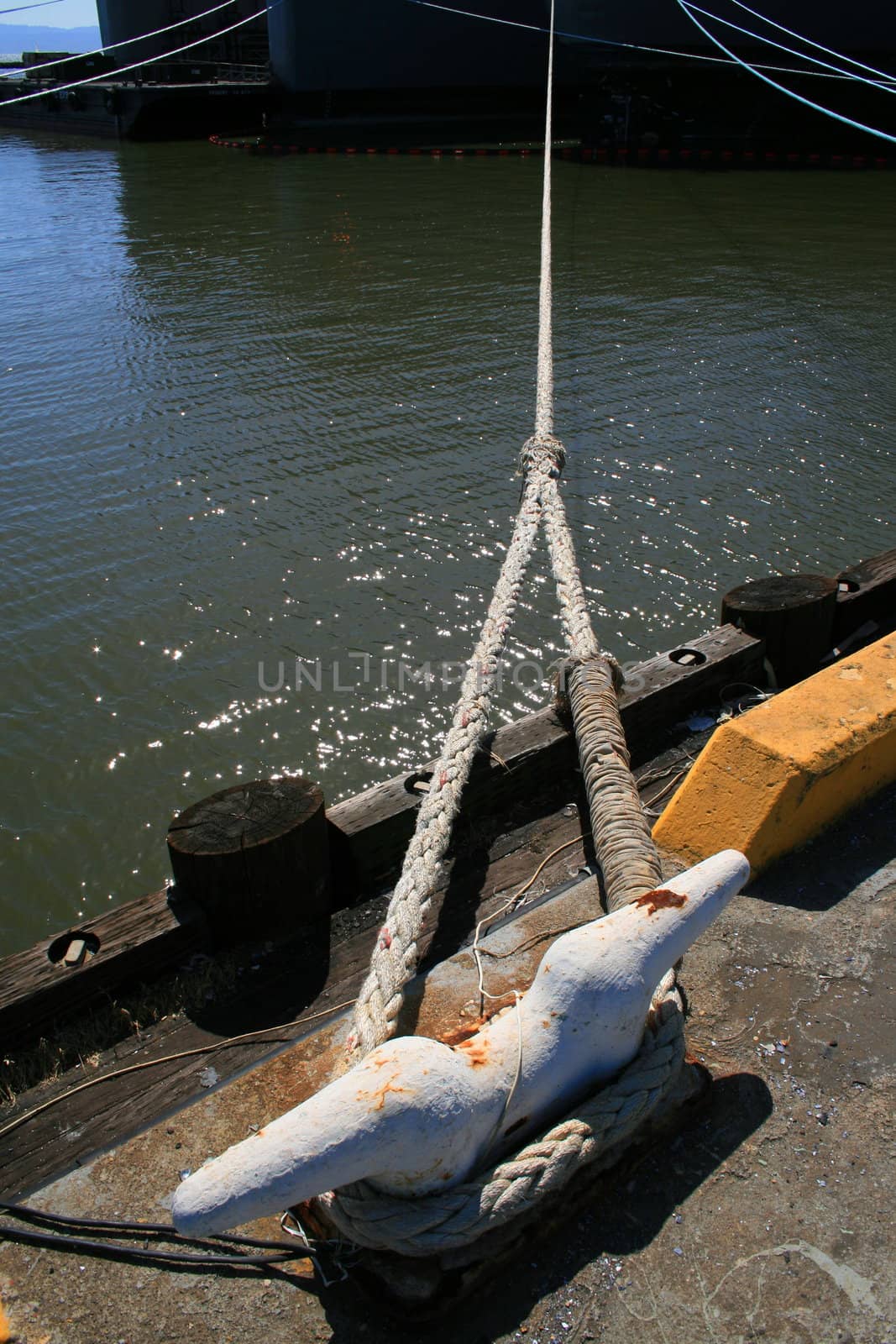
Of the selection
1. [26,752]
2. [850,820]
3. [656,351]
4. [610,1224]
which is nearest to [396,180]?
[656,351]

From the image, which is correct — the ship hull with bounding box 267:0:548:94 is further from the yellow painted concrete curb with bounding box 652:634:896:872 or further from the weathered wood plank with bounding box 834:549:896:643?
the yellow painted concrete curb with bounding box 652:634:896:872

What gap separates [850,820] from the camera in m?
3.17

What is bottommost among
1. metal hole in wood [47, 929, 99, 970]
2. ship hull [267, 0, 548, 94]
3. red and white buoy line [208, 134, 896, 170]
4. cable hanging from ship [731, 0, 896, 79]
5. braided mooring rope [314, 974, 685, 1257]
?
metal hole in wood [47, 929, 99, 970]

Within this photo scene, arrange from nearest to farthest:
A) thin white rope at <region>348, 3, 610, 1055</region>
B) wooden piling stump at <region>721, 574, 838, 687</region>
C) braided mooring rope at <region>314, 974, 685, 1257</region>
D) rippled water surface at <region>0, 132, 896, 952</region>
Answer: braided mooring rope at <region>314, 974, 685, 1257</region> → thin white rope at <region>348, 3, 610, 1055</region> → wooden piling stump at <region>721, 574, 838, 687</region> → rippled water surface at <region>0, 132, 896, 952</region>

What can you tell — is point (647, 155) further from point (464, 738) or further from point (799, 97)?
point (464, 738)

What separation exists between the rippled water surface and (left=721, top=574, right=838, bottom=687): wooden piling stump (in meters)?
1.20

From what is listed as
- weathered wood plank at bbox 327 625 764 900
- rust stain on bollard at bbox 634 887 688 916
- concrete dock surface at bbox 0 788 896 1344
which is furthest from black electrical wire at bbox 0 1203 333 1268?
weathered wood plank at bbox 327 625 764 900

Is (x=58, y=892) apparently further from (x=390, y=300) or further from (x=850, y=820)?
(x=390, y=300)

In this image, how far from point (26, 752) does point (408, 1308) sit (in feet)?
12.1

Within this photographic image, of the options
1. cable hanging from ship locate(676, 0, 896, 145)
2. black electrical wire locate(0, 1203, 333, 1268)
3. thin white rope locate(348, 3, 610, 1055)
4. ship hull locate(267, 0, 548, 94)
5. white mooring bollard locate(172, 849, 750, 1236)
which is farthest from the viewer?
ship hull locate(267, 0, 548, 94)

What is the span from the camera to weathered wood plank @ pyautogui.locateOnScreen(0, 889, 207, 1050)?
2.74 metres

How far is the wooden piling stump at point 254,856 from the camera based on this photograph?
9.71 ft

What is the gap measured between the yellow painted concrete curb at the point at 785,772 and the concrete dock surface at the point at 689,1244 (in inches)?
20.6

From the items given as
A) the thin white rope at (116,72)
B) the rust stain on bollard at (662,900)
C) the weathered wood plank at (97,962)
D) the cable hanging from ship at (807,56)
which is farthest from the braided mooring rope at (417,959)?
the thin white rope at (116,72)
